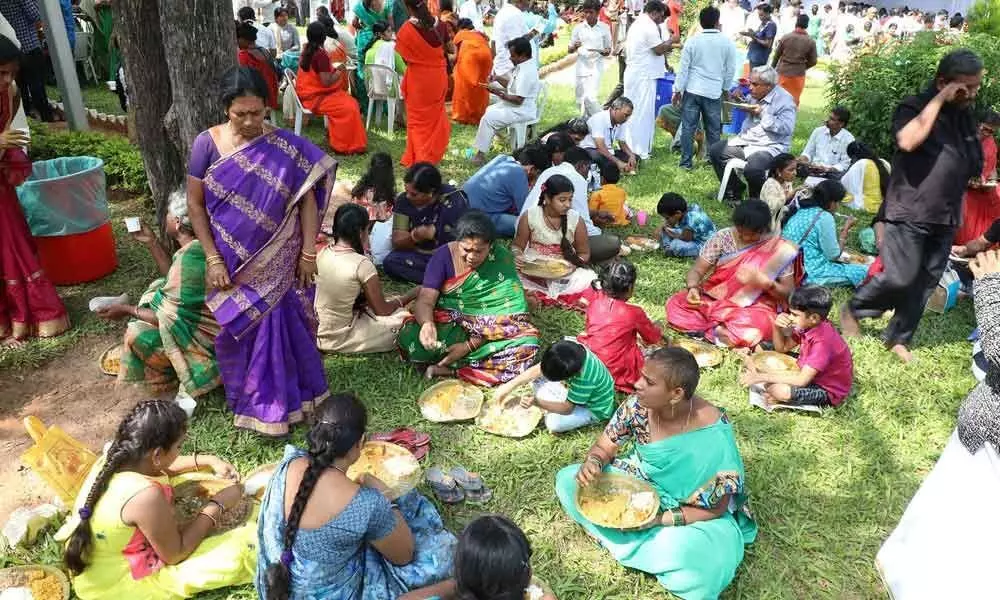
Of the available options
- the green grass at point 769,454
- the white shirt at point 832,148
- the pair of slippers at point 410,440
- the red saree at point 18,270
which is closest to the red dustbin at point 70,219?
the green grass at point 769,454

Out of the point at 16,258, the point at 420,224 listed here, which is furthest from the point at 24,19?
the point at 420,224

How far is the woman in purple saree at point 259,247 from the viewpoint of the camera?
3.50 meters

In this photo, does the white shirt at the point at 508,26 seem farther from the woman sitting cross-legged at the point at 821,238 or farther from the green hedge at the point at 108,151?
the woman sitting cross-legged at the point at 821,238

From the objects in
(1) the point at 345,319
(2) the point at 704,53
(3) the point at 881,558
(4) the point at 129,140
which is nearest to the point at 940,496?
(3) the point at 881,558

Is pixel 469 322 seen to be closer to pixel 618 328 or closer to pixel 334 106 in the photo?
pixel 618 328

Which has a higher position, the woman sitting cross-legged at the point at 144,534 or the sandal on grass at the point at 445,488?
the woman sitting cross-legged at the point at 144,534

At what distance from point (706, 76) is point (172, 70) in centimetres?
609

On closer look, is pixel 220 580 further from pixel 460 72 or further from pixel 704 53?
pixel 460 72

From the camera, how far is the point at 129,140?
7.32m

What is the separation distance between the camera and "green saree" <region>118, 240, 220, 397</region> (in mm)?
3840

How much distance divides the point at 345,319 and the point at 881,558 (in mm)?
3201

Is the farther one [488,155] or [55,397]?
[488,155]

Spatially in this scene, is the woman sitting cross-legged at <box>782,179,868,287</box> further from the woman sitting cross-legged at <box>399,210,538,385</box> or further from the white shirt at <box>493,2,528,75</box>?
the white shirt at <box>493,2,528,75</box>

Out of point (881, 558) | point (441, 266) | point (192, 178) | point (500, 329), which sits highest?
point (192, 178)
